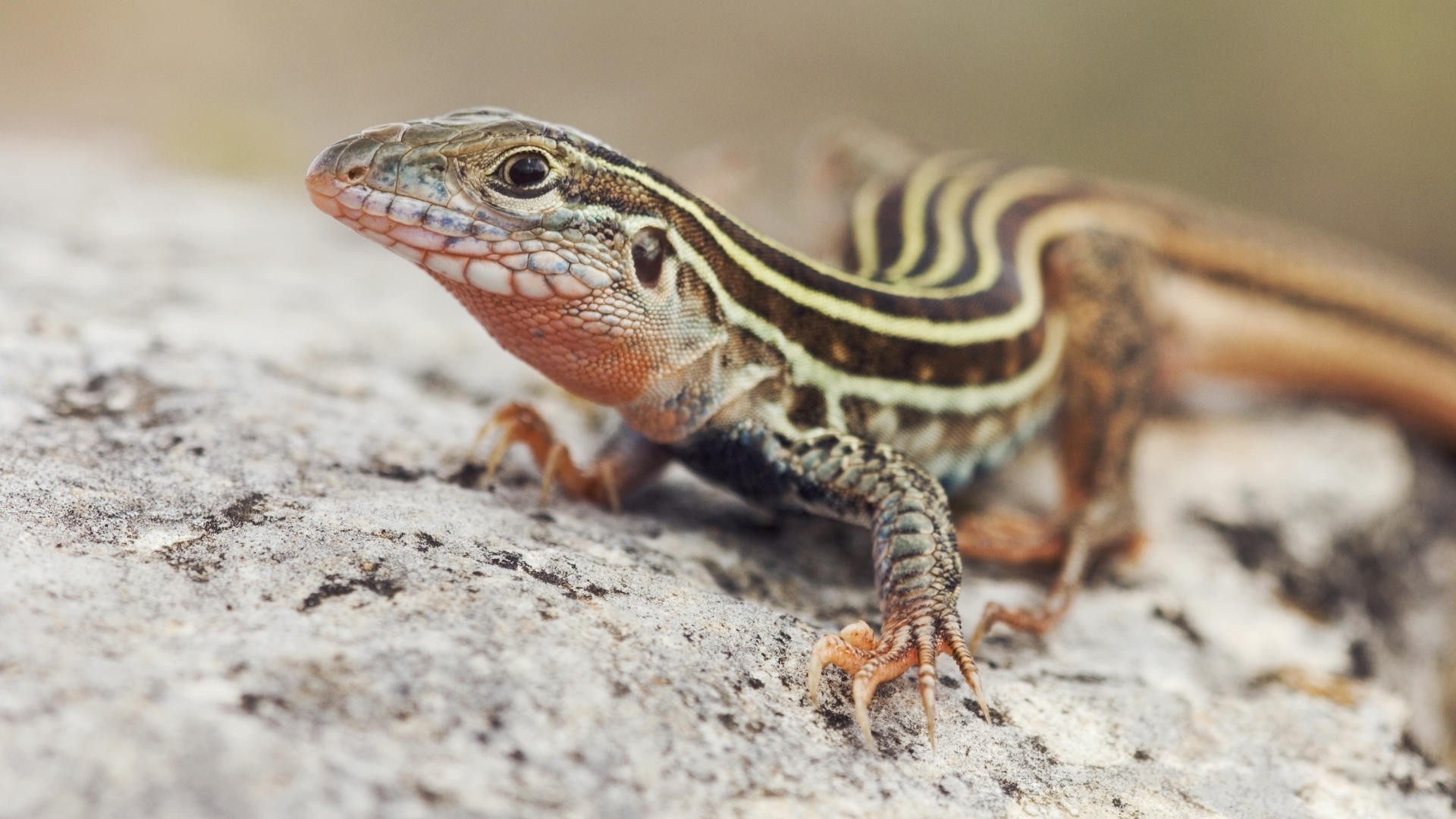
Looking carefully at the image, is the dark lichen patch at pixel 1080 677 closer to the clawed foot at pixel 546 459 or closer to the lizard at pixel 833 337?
the lizard at pixel 833 337

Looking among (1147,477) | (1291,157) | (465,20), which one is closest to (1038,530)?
(1147,477)

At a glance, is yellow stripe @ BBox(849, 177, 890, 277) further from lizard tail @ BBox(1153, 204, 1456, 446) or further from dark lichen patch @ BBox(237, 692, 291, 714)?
dark lichen patch @ BBox(237, 692, 291, 714)

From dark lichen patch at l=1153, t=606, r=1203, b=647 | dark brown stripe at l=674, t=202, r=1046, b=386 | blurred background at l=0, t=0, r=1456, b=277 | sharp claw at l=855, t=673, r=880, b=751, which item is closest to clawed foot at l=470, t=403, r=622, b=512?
dark brown stripe at l=674, t=202, r=1046, b=386

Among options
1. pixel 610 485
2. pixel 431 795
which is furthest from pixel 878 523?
pixel 431 795

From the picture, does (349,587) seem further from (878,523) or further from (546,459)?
(878,523)

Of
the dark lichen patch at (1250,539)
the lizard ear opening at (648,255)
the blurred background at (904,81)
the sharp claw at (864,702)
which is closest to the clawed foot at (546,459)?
the lizard ear opening at (648,255)

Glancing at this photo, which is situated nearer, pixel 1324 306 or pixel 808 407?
pixel 808 407
